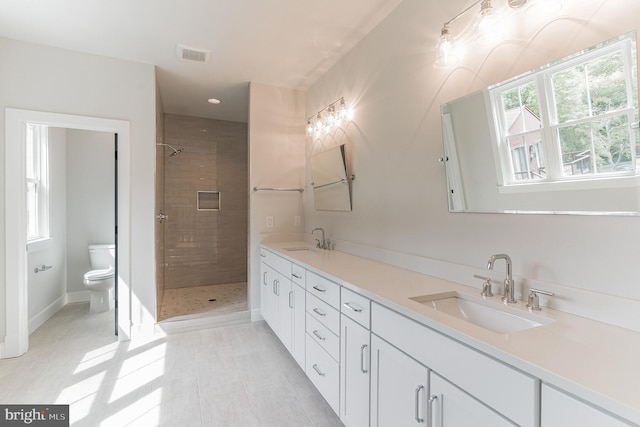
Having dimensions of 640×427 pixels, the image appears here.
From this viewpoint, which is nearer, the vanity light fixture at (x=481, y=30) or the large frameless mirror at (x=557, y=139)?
the large frameless mirror at (x=557, y=139)

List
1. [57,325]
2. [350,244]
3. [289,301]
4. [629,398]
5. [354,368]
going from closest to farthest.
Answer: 1. [629,398]
2. [354,368]
3. [289,301]
4. [350,244]
5. [57,325]

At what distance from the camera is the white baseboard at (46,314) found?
2996 mm

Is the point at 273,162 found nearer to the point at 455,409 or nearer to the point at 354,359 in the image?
the point at 354,359

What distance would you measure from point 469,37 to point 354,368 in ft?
5.90

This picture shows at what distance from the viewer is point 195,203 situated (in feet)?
15.5

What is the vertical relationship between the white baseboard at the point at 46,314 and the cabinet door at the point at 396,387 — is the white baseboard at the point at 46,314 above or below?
below

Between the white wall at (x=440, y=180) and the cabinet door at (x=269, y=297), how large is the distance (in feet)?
2.39

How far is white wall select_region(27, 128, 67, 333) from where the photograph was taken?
3.07 m

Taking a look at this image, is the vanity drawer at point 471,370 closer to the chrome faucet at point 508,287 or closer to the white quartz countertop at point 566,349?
the white quartz countertop at point 566,349

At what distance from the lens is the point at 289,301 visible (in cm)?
244

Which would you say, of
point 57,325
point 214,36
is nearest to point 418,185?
point 214,36

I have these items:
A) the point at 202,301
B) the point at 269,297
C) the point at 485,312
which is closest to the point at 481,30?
the point at 485,312

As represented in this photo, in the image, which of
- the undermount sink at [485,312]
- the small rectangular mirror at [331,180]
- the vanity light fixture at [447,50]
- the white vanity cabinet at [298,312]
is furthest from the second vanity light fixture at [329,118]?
the undermount sink at [485,312]

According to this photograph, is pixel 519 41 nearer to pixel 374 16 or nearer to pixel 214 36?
pixel 374 16
